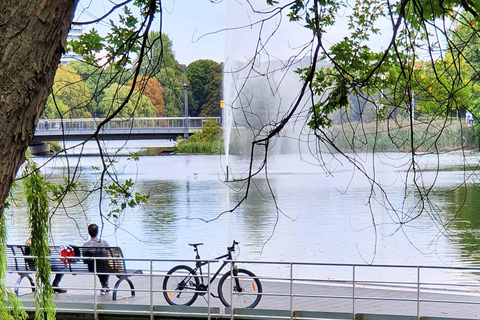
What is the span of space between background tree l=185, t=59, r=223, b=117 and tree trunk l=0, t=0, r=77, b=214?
67.0 meters

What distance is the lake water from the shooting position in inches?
710

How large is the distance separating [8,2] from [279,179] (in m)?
32.4

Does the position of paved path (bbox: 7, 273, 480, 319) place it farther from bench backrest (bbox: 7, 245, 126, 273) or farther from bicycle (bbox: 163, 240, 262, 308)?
bench backrest (bbox: 7, 245, 126, 273)

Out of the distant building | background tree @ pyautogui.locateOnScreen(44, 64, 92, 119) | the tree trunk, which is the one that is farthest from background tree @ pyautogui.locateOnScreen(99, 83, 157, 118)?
the tree trunk

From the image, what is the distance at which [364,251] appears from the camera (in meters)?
18.5

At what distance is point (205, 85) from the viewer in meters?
71.7

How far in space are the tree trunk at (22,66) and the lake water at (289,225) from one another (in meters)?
9.84

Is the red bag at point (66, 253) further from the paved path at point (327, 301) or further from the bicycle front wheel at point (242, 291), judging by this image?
the bicycle front wheel at point (242, 291)

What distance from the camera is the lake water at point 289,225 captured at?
710 inches

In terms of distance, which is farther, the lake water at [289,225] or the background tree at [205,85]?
the background tree at [205,85]

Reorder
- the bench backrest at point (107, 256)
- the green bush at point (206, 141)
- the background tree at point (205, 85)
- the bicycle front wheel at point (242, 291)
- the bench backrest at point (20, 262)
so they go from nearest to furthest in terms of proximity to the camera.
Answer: the bicycle front wheel at point (242, 291)
the bench backrest at point (107, 256)
the bench backrest at point (20, 262)
the green bush at point (206, 141)
the background tree at point (205, 85)

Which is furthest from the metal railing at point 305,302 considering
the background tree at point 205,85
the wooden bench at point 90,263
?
the background tree at point 205,85

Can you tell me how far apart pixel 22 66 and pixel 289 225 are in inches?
870

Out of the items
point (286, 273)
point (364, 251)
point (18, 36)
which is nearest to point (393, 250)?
point (364, 251)
